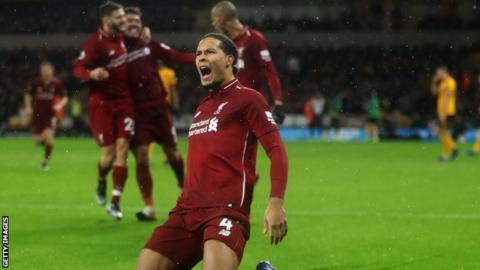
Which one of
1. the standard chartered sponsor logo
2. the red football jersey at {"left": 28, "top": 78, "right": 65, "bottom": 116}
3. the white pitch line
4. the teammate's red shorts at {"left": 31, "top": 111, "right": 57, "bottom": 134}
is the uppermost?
the standard chartered sponsor logo

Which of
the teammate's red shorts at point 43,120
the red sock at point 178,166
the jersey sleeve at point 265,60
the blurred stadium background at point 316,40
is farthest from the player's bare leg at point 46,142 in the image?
the blurred stadium background at point 316,40

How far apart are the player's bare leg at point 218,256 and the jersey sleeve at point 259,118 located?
0.72 metres

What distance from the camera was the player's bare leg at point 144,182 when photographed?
11539 millimetres

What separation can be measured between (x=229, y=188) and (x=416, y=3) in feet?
125

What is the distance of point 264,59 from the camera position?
11.4 meters

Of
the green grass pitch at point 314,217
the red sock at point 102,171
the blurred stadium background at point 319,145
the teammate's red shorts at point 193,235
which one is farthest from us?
the red sock at point 102,171

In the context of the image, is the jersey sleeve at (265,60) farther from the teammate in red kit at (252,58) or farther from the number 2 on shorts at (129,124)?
the number 2 on shorts at (129,124)

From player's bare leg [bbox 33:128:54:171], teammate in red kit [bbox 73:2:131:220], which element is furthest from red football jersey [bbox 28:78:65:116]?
teammate in red kit [bbox 73:2:131:220]

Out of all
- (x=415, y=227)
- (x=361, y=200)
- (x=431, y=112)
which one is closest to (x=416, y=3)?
(x=431, y=112)

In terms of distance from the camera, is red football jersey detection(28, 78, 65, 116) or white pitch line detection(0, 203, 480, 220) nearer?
white pitch line detection(0, 203, 480, 220)

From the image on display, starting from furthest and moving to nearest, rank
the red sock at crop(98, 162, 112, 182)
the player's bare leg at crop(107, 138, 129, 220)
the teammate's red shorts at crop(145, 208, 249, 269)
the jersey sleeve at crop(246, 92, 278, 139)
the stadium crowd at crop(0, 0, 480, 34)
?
the stadium crowd at crop(0, 0, 480, 34) → the red sock at crop(98, 162, 112, 182) → the player's bare leg at crop(107, 138, 129, 220) → the jersey sleeve at crop(246, 92, 278, 139) → the teammate's red shorts at crop(145, 208, 249, 269)

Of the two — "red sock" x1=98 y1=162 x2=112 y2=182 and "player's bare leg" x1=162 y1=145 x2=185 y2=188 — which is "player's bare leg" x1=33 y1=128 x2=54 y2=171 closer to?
"red sock" x1=98 y1=162 x2=112 y2=182

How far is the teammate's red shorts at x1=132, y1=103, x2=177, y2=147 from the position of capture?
11852 mm

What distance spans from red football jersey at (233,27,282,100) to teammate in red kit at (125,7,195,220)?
0.76 meters
